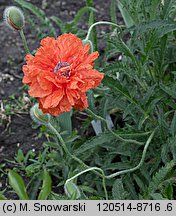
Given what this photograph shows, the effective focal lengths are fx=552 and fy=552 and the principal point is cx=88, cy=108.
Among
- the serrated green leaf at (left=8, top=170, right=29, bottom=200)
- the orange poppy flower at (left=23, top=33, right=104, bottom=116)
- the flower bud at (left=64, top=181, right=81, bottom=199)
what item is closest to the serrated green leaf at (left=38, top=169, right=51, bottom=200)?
the serrated green leaf at (left=8, top=170, right=29, bottom=200)

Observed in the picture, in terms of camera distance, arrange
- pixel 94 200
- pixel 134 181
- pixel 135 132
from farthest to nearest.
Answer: pixel 134 181 < pixel 135 132 < pixel 94 200

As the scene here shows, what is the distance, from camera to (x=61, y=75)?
1.40 meters

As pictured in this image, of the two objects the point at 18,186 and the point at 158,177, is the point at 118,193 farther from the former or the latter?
the point at 18,186

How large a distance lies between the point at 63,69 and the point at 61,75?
0.02 metres

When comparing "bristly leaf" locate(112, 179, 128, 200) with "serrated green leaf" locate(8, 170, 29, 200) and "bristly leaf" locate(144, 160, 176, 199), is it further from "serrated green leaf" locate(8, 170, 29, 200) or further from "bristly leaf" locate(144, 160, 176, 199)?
"serrated green leaf" locate(8, 170, 29, 200)

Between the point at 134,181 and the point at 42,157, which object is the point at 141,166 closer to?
the point at 134,181

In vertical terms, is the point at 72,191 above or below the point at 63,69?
below

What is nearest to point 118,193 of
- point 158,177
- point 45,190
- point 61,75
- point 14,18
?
point 158,177

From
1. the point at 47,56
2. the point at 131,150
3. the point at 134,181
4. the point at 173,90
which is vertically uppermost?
the point at 47,56

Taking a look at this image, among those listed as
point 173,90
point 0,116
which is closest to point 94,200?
point 173,90

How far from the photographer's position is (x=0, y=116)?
229 centimetres

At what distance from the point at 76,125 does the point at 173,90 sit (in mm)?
635

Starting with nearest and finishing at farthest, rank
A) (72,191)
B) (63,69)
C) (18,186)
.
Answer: (63,69) → (72,191) → (18,186)

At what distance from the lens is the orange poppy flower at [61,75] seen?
1379 mm
